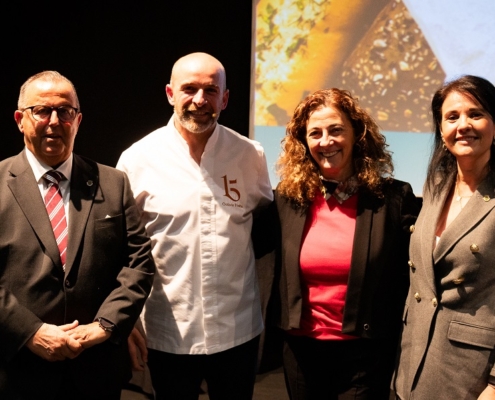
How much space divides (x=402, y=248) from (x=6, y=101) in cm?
373

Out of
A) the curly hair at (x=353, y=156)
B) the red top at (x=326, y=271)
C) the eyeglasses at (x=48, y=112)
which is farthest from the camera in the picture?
the curly hair at (x=353, y=156)

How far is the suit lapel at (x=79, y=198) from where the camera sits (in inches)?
83.4

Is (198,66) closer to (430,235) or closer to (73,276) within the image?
(73,276)

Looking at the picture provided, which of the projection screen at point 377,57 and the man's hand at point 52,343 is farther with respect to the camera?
the projection screen at point 377,57

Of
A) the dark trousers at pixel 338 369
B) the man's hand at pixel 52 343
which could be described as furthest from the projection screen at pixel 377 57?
the man's hand at pixel 52 343

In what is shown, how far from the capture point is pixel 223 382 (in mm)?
2457

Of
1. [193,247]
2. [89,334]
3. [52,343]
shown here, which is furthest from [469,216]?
[52,343]

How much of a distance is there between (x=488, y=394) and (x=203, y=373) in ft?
3.53

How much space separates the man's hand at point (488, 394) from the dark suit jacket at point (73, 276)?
116cm

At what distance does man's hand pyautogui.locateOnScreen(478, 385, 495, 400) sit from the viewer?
1924 mm

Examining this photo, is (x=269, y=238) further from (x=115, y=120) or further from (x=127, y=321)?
(x=115, y=120)

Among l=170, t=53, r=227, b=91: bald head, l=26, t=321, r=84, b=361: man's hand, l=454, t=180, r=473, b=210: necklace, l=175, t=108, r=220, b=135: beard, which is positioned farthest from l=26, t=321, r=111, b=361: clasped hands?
l=454, t=180, r=473, b=210: necklace

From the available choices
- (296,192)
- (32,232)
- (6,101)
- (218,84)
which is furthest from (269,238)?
(6,101)

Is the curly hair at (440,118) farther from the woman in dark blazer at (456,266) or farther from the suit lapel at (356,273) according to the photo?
the suit lapel at (356,273)
